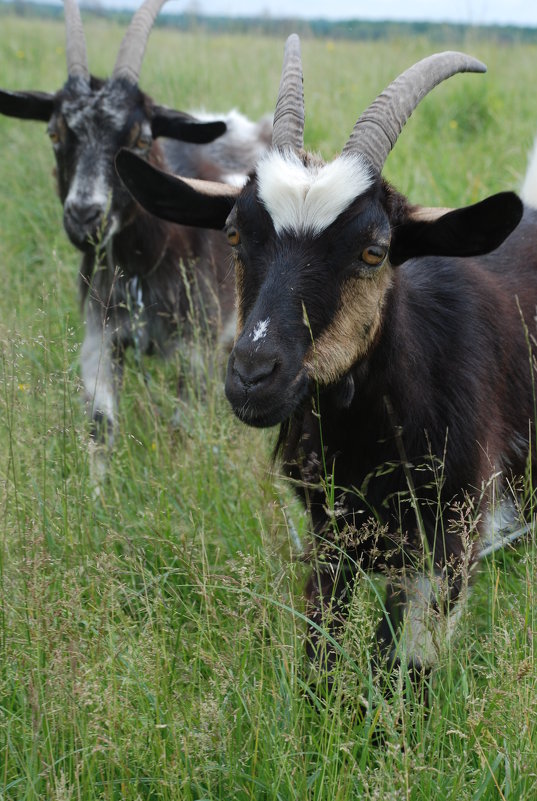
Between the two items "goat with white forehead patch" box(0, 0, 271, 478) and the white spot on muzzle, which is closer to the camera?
the white spot on muzzle

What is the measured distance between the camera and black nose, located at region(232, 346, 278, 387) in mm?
2518

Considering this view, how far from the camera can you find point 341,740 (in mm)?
2469

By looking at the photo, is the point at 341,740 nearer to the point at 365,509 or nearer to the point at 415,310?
the point at 365,509

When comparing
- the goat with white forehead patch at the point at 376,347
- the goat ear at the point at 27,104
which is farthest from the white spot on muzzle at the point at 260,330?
the goat ear at the point at 27,104

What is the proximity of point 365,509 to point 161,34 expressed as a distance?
1200cm

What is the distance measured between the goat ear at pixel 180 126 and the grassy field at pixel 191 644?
109cm

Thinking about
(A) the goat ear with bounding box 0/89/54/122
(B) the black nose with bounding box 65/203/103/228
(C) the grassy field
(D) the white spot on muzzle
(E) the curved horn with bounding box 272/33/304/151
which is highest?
(E) the curved horn with bounding box 272/33/304/151

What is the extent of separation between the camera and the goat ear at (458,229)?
2.81m

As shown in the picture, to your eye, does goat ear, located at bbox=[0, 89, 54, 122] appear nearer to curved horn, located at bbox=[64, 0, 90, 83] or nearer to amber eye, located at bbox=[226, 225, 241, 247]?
A: curved horn, located at bbox=[64, 0, 90, 83]

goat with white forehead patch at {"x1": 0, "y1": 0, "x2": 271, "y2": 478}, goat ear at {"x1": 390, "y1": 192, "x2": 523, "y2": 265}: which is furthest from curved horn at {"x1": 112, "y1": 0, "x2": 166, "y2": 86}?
goat ear at {"x1": 390, "y1": 192, "x2": 523, "y2": 265}

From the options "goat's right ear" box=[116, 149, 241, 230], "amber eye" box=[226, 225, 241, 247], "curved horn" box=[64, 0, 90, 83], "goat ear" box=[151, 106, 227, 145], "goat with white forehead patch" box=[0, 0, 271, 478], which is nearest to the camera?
"amber eye" box=[226, 225, 241, 247]

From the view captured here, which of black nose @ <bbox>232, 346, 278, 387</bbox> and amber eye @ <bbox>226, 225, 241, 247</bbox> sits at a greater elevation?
amber eye @ <bbox>226, 225, 241, 247</bbox>

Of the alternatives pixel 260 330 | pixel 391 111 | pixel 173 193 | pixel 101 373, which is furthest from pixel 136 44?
pixel 260 330

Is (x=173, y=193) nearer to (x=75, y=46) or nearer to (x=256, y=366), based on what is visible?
(x=256, y=366)
